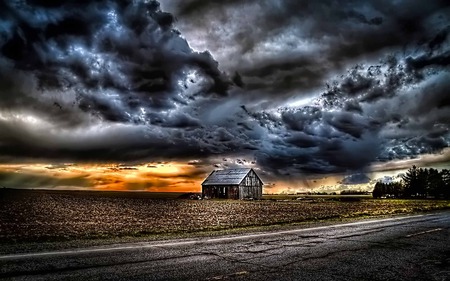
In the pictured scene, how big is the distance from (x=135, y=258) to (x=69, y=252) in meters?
2.59

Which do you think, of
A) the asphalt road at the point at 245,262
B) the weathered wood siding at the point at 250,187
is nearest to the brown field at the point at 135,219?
the asphalt road at the point at 245,262

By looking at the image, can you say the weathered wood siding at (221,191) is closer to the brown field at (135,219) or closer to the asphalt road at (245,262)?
the brown field at (135,219)

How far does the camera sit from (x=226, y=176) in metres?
84.6

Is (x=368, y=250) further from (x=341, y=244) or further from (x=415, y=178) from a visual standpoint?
(x=415, y=178)

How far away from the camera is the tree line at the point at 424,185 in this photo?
4331 inches

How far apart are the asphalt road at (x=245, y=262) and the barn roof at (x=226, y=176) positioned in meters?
67.8

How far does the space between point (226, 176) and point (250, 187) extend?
21.6ft

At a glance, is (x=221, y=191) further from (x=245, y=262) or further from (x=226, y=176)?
(x=245, y=262)

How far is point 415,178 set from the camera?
376ft

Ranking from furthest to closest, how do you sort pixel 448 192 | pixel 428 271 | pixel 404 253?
pixel 448 192 < pixel 404 253 < pixel 428 271

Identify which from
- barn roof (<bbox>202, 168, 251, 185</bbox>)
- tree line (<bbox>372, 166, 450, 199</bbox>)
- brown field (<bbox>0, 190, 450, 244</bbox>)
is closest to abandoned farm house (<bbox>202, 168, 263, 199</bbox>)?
barn roof (<bbox>202, 168, 251, 185</bbox>)

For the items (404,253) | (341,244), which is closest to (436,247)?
(404,253)

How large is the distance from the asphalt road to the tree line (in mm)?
114929

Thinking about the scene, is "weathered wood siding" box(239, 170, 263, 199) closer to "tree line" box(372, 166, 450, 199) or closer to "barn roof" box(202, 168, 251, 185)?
"barn roof" box(202, 168, 251, 185)
